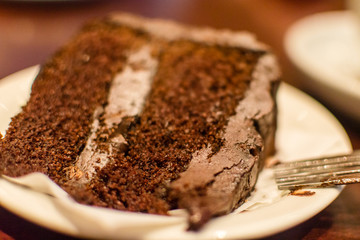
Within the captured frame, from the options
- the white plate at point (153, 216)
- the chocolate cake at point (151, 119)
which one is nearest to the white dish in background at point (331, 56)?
the chocolate cake at point (151, 119)

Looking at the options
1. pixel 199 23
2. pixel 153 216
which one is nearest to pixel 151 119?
pixel 153 216

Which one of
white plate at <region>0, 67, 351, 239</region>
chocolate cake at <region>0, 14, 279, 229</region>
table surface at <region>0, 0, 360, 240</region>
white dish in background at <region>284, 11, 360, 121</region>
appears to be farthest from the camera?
white dish in background at <region>284, 11, 360, 121</region>

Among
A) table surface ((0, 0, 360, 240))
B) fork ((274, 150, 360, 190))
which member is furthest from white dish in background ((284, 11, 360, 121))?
fork ((274, 150, 360, 190))

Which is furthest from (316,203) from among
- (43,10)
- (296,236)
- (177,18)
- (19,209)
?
(43,10)

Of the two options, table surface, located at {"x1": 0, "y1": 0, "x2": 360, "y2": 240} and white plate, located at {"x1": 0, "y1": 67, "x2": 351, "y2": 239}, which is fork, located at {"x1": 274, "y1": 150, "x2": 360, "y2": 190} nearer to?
white plate, located at {"x1": 0, "y1": 67, "x2": 351, "y2": 239}

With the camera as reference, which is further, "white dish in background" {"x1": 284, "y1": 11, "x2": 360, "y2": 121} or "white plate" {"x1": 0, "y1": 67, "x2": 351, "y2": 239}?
"white dish in background" {"x1": 284, "y1": 11, "x2": 360, "y2": 121}
